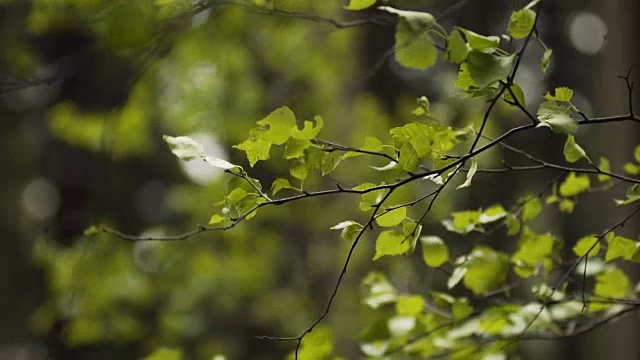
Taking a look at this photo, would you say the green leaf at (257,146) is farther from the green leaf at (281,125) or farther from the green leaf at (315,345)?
the green leaf at (315,345)

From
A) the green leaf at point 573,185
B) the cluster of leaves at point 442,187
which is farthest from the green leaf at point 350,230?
the green leaf at point 573,185

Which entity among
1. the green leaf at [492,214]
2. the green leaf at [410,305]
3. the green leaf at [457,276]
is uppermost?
the green leaf at [492,214]

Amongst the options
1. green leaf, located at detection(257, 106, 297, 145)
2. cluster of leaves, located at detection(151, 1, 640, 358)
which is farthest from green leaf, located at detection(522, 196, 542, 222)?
green leaf, located at detection(257, 106, 297, 145)

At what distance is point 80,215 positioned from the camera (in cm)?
215

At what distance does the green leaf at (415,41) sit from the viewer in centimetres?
55

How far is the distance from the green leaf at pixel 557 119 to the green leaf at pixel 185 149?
0.26 m

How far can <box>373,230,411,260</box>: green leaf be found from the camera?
0.62 meters

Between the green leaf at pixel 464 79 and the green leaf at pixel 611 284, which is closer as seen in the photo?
the green leaf at pixel 464 79

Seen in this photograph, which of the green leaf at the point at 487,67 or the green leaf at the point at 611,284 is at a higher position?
the green leaf at the point at 487,67

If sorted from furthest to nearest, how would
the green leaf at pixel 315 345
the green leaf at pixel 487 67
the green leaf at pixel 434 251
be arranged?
the green leaf at pixel 434 251
the green leaf at pixel 315 345
the green leaf at pixel 487 67

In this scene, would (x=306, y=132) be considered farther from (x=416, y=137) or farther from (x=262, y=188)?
(x=262, y=188)

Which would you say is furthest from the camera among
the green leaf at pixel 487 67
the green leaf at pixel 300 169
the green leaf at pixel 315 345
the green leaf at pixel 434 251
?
the green leaf at pixel 434 251

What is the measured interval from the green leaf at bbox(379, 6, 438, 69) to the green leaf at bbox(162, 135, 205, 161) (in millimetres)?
173

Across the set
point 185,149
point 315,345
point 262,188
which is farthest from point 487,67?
point 262,188
